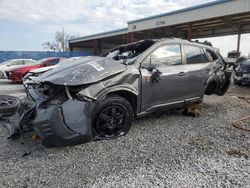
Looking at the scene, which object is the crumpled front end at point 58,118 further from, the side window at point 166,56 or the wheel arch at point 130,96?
the side window at point 166,56

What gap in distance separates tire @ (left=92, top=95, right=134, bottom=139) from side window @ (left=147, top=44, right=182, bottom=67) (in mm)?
1017

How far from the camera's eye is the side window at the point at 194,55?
4.86 metres

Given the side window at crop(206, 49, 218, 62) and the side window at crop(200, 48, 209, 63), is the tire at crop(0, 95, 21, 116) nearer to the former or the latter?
the side window at crop(200, 48, 209, 63)

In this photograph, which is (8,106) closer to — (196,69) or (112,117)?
(112,117)

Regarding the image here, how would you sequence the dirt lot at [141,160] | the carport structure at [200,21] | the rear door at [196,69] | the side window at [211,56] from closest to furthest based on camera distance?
1. the dirt lot at [141,160]
2. the rear door at [196,69]
3. the side window at [211,56]
4. the carport structure at [200,21]

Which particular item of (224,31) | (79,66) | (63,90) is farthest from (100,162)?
(224,31)

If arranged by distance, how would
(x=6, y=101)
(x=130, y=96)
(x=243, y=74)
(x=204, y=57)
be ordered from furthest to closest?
(x=243, y=74), (x=204, y=57), (x=6, y=101), (x=130, y=96)

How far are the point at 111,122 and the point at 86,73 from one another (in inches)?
33.2

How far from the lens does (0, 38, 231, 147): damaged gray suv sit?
10.4ft

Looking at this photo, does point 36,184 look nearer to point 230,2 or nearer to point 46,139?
point 46,139

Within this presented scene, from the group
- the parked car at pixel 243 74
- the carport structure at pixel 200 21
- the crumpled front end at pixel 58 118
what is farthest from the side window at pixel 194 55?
the carport structure at pixel 200 21

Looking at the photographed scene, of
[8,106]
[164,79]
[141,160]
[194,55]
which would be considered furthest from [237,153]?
[8,106]

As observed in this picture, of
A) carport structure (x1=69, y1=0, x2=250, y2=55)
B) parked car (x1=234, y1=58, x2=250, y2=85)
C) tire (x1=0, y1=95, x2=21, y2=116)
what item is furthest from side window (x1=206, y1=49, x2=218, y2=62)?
carport structure (x1=69, y1=0, x2=250, y2=55)

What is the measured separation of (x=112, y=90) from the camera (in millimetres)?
3646
